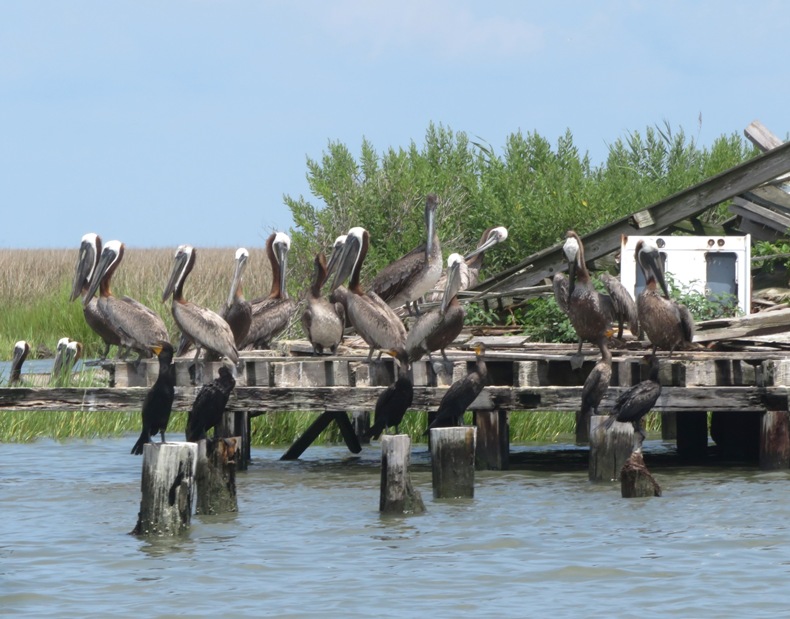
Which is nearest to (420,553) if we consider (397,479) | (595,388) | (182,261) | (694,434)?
(397,479)

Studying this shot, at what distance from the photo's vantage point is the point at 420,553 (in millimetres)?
11484

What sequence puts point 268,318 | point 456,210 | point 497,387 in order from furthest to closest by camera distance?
point 456,210 → point 268,318 → point 497,387

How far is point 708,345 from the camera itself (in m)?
15.5

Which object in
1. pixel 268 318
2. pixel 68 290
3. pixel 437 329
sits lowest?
pixel 437 329

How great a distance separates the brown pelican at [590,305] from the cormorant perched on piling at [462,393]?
136 centimetres

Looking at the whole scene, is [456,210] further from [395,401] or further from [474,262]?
[395,401]

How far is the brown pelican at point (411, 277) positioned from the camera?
55.9ft

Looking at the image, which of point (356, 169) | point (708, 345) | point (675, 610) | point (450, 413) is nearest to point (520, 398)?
point (450, 413)

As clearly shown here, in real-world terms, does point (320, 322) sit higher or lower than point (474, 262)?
lower

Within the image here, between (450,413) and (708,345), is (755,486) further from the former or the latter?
(450,413)

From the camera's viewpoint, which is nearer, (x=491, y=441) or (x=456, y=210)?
(x=491, y=441)

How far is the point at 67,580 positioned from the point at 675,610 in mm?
4237

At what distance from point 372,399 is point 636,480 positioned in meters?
2.84

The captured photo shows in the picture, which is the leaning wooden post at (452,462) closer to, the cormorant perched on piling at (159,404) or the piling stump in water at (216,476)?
the piling stump in water at (216,476)
